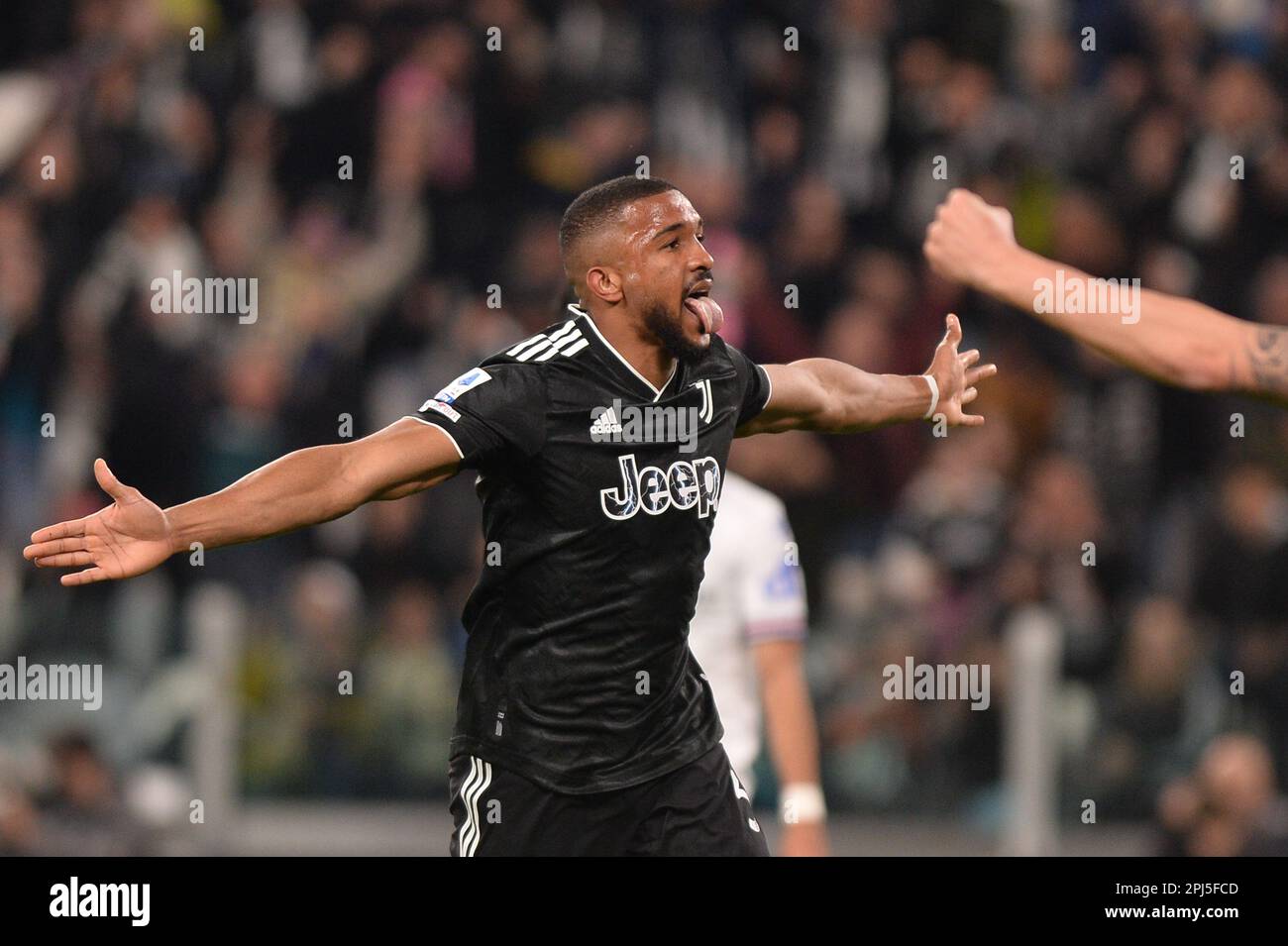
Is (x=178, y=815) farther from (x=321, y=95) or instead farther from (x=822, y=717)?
(x=321, y=95)

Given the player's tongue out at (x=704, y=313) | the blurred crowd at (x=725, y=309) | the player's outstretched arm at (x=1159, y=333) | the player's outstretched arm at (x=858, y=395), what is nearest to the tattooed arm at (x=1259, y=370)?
the player's outstretched arm at (x=1159, y=333)

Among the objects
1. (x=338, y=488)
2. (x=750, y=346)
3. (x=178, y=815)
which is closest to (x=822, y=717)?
(x=750, y=346)

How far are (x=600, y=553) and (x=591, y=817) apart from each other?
27.3 inches

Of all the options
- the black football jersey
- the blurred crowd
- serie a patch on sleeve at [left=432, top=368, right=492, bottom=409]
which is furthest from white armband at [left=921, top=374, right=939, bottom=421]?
the blurred crowd

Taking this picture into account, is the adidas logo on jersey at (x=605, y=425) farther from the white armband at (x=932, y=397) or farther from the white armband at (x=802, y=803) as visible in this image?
the white armband at (x=802, y=803)

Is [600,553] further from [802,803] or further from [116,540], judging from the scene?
[802,803]

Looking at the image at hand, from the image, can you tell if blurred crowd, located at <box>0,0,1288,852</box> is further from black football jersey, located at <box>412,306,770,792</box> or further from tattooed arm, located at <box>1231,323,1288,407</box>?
tattooed arm, located at <box>1231,323,1288,407</box>

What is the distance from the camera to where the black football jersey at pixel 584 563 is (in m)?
5.10

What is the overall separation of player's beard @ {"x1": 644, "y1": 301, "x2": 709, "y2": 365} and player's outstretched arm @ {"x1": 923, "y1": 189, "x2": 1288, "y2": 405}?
0.94m

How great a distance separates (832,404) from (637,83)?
547 centimetres

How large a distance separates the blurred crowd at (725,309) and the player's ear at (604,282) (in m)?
2.41

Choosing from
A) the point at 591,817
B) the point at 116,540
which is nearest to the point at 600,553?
the point at 591,817

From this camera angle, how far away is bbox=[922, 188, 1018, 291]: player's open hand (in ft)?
14.8

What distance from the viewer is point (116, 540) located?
14.9 ft
